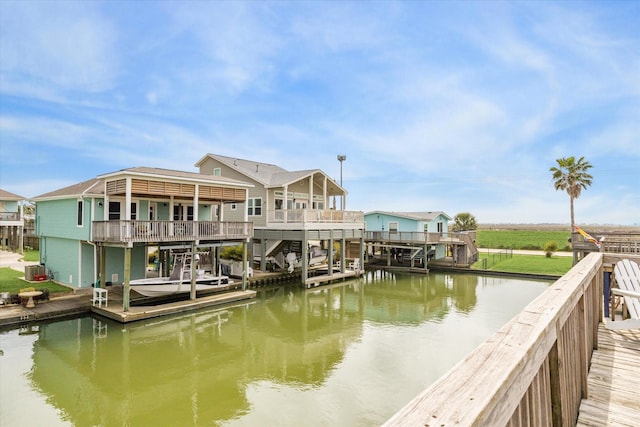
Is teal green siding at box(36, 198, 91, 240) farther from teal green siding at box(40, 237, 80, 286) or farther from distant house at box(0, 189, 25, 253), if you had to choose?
distant house at box(0, 189, 25, 253)

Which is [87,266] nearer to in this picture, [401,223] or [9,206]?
[9,206]

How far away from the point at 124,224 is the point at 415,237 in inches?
843

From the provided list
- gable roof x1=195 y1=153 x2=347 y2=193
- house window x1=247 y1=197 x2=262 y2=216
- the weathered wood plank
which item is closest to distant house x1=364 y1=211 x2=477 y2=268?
gable roof x1=195 y1=153 x2=347 y2=193

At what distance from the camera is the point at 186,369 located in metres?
9.76

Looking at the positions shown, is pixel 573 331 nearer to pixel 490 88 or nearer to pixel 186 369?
pixel 186 369

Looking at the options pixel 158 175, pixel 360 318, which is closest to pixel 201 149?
pixel 158 175

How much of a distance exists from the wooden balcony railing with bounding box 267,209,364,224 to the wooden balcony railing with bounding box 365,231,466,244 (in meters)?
6.41

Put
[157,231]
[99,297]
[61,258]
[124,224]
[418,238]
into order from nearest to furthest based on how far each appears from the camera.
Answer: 1. [124,224]
2. [99,297]
3. [157,231]
4. [61,258]
5. [418,238]

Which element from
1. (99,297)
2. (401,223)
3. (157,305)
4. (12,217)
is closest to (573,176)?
(401,223)

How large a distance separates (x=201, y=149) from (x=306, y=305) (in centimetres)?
5116

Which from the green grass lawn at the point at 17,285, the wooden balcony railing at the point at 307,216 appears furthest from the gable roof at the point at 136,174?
the green grass lawn at the point at 17,285

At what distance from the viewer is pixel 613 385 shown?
3.48 meters

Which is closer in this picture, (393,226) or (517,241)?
(393,226)

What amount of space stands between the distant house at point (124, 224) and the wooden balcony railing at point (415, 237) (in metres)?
14.6
